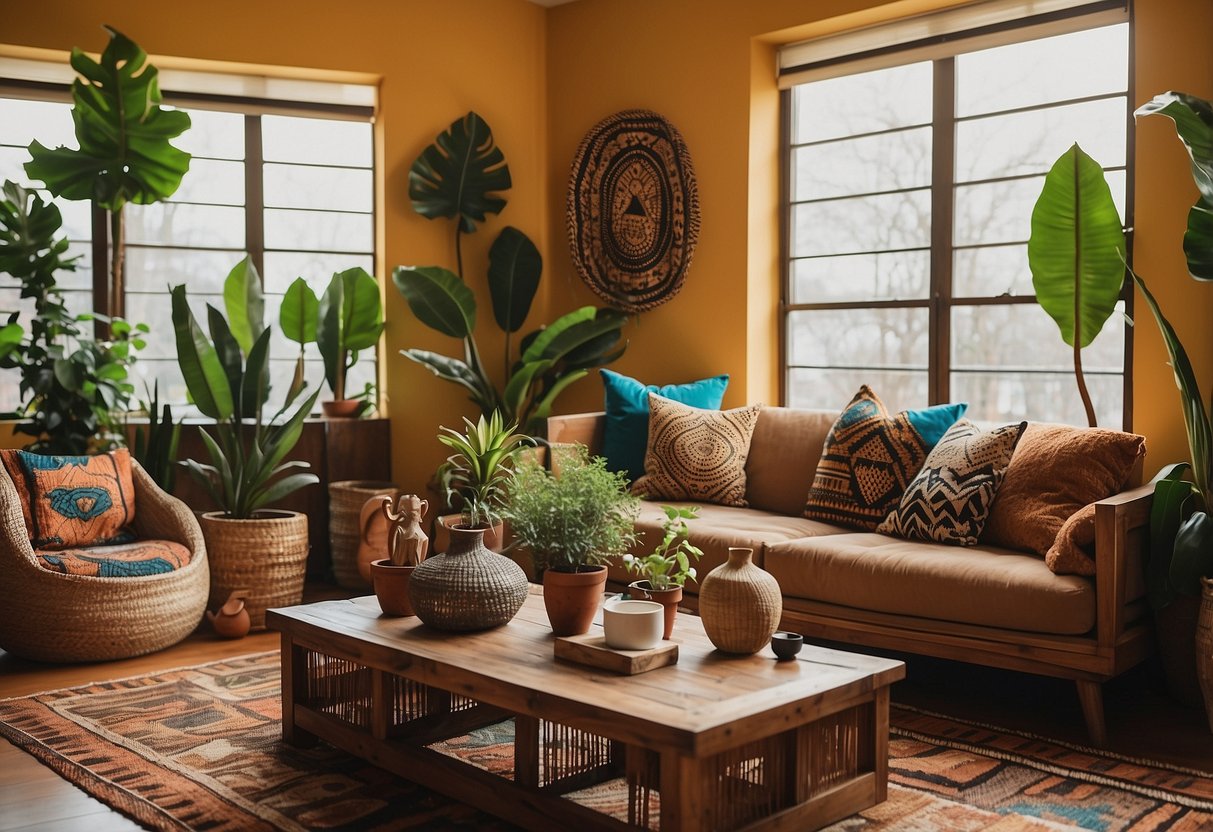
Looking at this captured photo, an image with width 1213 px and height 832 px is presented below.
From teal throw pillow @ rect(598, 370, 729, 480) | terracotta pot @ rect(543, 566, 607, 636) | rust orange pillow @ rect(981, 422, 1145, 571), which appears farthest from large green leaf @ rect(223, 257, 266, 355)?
rust orange pillow @ rect(981, 422, 1145, 571)

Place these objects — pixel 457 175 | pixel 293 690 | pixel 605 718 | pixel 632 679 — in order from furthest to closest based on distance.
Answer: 1. pixel 457 175
2. pixel 293 690
3. pixel 632 679
4. pixel 605 718

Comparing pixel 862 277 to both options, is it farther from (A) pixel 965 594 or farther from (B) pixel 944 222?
(A) pixel 965 594

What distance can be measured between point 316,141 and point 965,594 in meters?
3.85

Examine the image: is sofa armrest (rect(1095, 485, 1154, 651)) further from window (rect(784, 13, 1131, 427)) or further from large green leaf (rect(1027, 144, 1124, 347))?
window (rect(784, 13, 1131, 427))

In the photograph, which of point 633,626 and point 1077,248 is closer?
point 633,626

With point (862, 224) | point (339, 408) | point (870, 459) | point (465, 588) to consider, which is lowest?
point (465, 588)

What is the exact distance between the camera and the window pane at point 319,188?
17.9 ft

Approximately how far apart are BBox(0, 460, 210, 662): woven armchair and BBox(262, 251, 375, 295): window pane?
176cm

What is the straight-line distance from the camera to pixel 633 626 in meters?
2.46

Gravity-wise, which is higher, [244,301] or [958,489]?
[244,301]

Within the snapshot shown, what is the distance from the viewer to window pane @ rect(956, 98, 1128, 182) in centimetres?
412

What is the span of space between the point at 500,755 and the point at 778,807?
33.9 inches

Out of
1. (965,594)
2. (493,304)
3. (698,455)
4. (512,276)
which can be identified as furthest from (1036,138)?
(493,304)

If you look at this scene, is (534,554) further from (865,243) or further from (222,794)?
(865,243)
